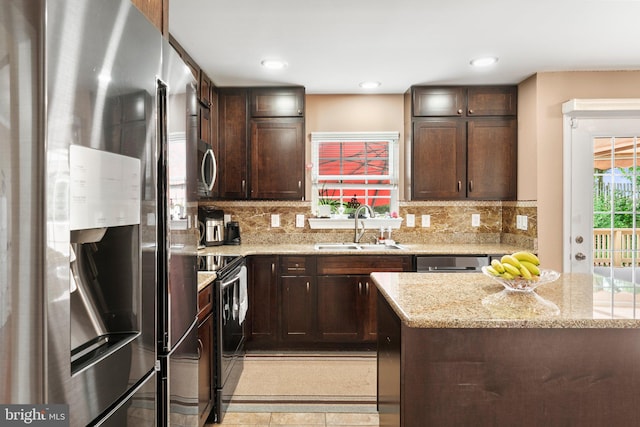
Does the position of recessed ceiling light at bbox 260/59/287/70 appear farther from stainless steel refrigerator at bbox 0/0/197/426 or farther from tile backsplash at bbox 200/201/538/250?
stainless steel refrigerator at bbox 0/0/197/426

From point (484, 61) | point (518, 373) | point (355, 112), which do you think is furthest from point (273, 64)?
point (518, 373)

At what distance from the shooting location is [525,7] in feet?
8.16

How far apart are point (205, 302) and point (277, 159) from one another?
201cm

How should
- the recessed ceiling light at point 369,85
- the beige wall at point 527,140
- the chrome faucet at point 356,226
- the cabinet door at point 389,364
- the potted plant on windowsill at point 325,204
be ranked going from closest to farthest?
the cabinet door at point 389,364, the beige wall at point 527,140, the recessed ceiling light at point 369,85, the chrome faucet at point 356,226, the potted plant on windowsill at point 325,204

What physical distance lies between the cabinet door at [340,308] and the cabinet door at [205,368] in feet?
4.75

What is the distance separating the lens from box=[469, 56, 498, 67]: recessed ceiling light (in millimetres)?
3340

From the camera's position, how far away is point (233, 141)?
13.4 feet

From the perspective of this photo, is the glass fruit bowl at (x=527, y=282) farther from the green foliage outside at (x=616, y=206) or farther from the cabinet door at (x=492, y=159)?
the cabinet door at (x=492, y=159)

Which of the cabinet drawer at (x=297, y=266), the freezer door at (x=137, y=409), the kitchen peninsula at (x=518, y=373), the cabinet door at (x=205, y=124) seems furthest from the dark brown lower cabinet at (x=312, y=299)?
the freezer door at (x=137, y=409)

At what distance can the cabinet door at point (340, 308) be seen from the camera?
3.81 m

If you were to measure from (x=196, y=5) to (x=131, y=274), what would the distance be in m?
1.89

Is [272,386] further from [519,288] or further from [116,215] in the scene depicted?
[116,215]

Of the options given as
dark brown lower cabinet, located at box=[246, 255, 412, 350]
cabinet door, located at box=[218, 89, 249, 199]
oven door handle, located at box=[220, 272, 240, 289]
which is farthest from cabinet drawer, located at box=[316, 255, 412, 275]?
cabinet door, located at box=[218, 89, 249, 199]

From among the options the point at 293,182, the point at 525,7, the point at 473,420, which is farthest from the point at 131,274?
the point at 293,182
